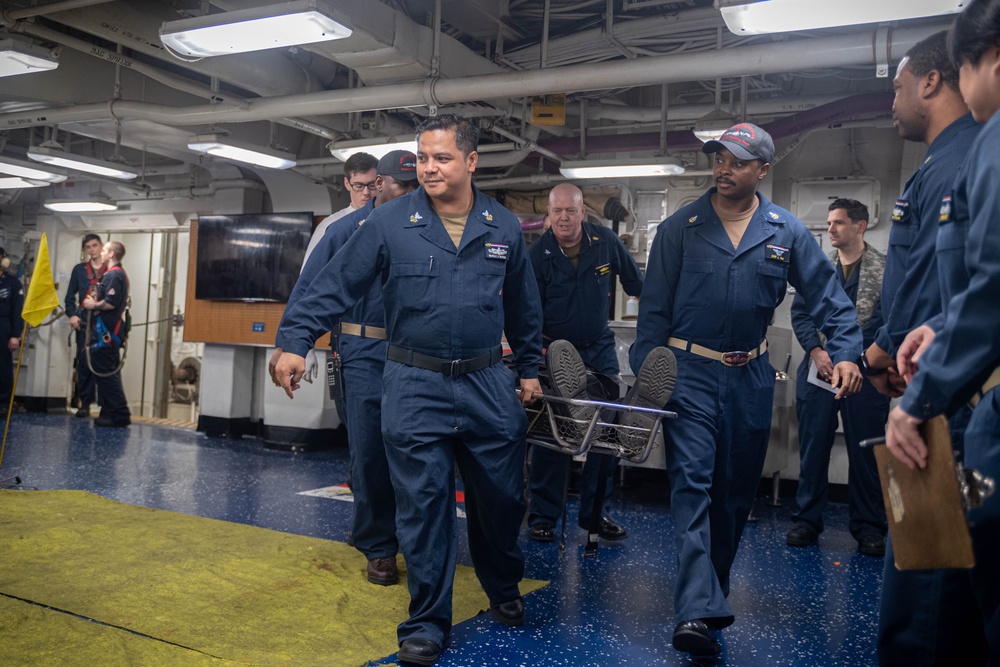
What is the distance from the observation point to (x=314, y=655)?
2879mm

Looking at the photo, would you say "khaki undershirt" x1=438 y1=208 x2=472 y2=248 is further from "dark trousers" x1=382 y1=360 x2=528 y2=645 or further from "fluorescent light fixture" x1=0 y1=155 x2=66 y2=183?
"fluorescent light fixture" x1=0 y1=155 x2=66 y2=183

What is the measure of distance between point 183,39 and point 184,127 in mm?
3835

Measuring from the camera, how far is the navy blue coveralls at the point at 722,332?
3152 mm

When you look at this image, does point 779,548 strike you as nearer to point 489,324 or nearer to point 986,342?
point 489,324

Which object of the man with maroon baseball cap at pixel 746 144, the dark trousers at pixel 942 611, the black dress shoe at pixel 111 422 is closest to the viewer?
the dark trousers at pixel 942 611

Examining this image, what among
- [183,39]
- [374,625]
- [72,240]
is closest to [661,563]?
[374,625]

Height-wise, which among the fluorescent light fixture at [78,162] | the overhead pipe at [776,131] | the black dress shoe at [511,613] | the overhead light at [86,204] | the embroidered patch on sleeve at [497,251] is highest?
the overhead pipe at [776,131]

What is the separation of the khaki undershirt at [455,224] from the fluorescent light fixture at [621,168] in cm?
403

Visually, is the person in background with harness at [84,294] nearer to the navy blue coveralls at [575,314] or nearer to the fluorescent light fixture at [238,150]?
the fluorescent light fixture at [238,150]

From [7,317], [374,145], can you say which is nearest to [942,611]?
[374,145]

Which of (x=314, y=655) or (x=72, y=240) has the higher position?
(x=72, y=240)

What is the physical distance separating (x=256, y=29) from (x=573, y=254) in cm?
218

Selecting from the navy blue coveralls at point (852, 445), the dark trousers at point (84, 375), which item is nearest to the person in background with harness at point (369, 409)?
the navy blue coveralls at point (852, 445)

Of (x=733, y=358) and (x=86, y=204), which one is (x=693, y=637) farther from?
(x=86, y=204)
